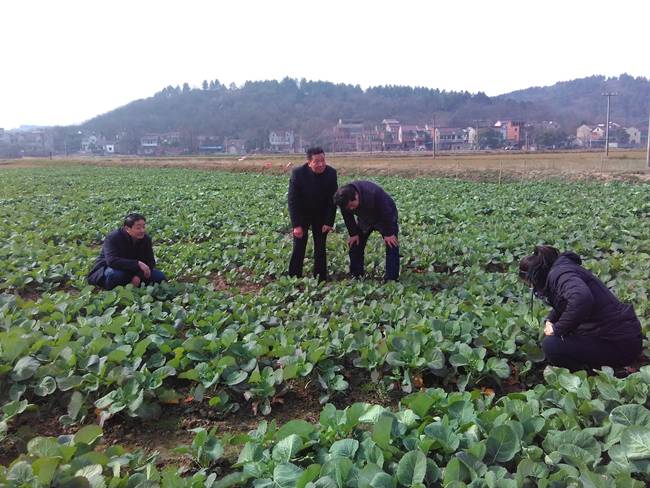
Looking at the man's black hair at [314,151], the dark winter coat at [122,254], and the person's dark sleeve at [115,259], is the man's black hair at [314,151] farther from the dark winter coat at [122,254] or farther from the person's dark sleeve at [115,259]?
the person's dark sleeve at [115,259]

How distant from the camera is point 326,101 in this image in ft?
479

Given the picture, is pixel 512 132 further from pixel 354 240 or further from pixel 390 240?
pixel 390 240

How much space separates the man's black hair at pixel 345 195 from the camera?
6180 mm

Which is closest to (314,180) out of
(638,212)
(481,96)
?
(638,212)

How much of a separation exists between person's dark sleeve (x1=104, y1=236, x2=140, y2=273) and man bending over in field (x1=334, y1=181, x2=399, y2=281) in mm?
2543

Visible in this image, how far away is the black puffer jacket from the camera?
3939mm

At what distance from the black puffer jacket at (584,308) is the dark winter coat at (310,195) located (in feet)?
A: 11.3

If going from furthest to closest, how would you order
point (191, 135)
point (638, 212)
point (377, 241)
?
point (191, 135) < point (638, 212) < point (377, 241)

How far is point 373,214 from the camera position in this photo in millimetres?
6684

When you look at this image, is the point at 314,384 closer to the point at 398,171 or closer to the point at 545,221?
the point at 545,221

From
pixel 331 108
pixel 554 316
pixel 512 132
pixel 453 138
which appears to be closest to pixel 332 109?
pixel 331 108

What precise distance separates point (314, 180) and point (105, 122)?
159m

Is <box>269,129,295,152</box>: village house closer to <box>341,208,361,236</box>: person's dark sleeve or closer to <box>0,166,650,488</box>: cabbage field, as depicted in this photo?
<box>341,208,361,236</box>: person's dark sleeve

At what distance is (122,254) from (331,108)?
136024mm
